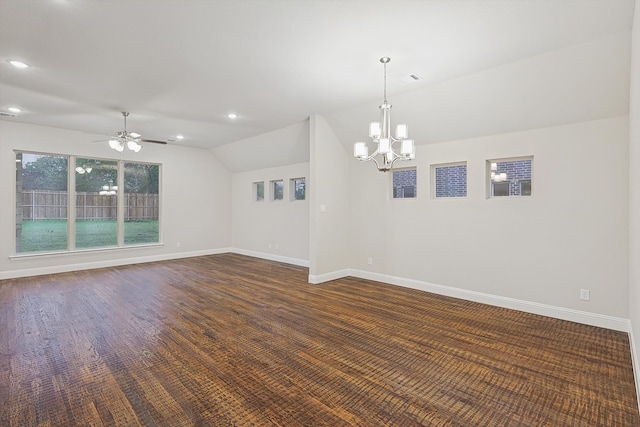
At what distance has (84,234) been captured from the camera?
22.9 feet

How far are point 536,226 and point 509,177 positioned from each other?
79 centimetres

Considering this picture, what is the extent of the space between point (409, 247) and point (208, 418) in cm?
402

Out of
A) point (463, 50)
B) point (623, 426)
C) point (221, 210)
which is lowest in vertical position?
point (623, 426)

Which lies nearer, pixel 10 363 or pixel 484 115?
pixel 10 363

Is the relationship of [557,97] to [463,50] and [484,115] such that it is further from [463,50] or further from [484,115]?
[463,50]

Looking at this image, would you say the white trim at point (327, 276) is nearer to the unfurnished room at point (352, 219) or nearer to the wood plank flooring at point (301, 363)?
the unfurnished room at point (352, 219)

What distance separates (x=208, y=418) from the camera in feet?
6.70

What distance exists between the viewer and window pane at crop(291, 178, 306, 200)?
7.61 metres

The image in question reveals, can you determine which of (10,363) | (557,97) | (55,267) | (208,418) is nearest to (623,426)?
(208,418)

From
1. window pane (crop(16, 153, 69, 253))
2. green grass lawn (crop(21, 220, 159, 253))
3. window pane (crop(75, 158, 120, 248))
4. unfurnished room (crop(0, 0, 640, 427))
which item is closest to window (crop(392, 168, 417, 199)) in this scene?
unfurnished room (crop(0, 0, 640, 427))

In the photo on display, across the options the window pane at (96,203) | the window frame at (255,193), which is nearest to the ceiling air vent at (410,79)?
the window frame at (255,193)

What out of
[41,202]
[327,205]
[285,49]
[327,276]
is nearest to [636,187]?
[285,49]

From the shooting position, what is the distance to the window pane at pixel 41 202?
619cm

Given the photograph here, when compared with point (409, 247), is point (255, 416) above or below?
below
